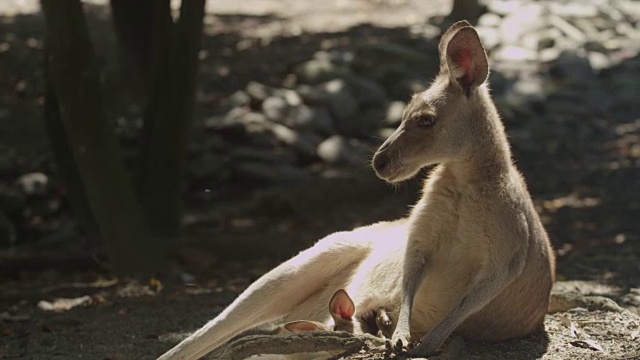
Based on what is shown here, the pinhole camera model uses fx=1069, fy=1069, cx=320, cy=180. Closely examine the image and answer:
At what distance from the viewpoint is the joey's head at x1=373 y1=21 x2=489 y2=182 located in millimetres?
4348

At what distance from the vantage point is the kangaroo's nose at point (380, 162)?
435 cm

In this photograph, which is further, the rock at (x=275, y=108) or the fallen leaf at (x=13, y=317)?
the rock at (x=275, y=108)

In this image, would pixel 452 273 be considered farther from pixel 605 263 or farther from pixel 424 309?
pixel 605 263

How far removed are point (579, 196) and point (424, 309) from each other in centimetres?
626

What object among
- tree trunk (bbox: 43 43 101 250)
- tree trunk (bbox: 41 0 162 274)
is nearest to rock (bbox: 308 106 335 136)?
tree trunk (bbox: 43 43 101 250)

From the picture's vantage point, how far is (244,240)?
8.73 meters

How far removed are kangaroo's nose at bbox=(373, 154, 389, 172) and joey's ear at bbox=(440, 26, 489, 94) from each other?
44 cm

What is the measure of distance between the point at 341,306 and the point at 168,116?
403 cm

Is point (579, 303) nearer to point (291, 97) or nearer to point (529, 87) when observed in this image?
point (291, 97)

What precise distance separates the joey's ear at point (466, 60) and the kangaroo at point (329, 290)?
2.58 feet

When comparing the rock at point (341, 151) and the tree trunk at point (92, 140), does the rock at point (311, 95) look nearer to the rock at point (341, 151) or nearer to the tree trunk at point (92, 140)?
the rock at point (341, 151)

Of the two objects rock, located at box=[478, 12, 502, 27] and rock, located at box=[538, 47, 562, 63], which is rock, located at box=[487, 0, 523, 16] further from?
rock, located at box=[538, 47, 562, 63]

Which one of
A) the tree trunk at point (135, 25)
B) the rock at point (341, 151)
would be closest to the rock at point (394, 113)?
the rock at point (341, 151)

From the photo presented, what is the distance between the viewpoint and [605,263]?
300 inches
